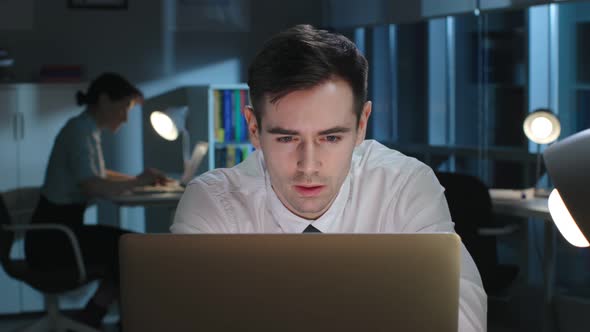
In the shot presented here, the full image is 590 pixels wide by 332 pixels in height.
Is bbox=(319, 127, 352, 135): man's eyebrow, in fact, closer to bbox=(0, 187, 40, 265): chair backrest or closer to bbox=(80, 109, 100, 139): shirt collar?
bbox=(80, 109, 100, 139): shirt collar

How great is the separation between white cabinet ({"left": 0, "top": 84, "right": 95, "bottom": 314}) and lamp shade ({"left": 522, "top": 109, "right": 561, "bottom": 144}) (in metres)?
2.80

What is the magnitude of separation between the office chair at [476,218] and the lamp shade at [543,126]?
696 mm

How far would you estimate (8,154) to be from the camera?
532cm

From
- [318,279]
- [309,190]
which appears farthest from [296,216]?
[318,279]

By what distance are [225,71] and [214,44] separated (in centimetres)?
22

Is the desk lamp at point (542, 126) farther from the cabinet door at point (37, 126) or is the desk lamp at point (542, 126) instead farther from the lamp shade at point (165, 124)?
the cabinet door at point (37, 126)

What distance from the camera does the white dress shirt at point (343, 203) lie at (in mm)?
1626

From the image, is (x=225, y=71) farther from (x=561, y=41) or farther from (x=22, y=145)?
(x=561, y=41)

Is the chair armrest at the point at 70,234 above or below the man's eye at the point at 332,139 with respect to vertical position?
below

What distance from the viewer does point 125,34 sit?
6.09 meters

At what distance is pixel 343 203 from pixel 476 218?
96.9 inches

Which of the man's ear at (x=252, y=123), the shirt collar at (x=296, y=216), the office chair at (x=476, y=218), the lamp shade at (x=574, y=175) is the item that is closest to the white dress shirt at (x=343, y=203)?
the shirt collar at (x=296, y=216)

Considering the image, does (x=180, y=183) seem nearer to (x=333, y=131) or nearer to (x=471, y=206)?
(x=471, y=206)

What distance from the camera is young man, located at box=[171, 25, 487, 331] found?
1469 millimetres
